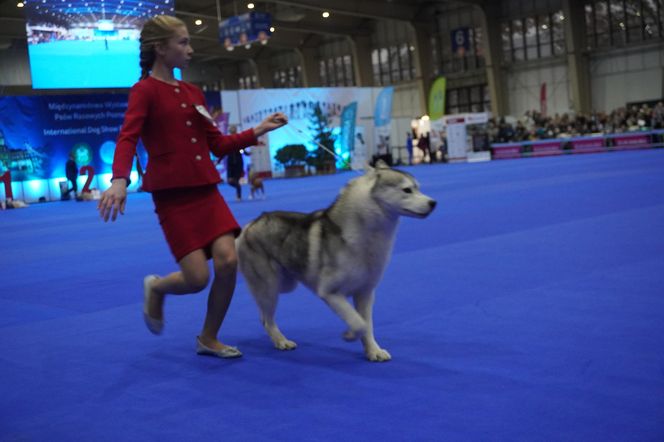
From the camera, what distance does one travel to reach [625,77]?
3769 centimetres

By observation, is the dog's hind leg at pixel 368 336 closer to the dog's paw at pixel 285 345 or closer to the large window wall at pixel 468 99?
the dog's paw at pixel 285 345

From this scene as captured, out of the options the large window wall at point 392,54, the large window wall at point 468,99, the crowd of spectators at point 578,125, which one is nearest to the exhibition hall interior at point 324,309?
the crowd of spectators at point 578,125

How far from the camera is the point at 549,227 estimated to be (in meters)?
9.56

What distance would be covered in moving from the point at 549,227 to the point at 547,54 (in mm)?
33873

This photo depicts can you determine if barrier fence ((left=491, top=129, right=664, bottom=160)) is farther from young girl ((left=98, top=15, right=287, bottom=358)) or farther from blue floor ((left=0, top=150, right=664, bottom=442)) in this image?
young girl ((left=98, top=15, right=287, bottom=358))

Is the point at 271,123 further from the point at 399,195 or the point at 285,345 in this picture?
the point at 285,345

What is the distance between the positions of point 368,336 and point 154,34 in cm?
213

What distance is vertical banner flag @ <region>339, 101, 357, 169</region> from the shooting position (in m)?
36.7

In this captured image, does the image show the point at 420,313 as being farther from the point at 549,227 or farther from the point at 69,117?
the point at 69,117

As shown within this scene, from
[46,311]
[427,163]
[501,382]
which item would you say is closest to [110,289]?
[46,311]

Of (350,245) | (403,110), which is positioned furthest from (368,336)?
(403,110)

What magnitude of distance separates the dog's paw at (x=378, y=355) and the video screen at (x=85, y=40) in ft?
71.5

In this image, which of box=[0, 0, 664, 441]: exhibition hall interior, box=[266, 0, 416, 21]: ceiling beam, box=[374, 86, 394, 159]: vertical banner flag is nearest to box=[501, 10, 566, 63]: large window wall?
box=[266, 0, 416, 21]: ceiling beam

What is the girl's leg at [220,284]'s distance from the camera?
429 cm
